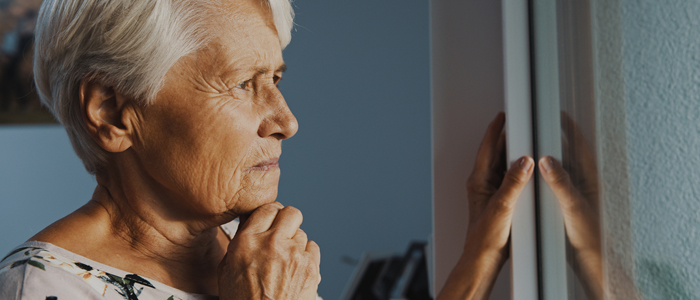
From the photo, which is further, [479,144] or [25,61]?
[25,61]

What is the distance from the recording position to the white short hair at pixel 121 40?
27.0 inches

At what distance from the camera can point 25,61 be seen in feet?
10.4

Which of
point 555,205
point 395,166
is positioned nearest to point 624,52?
point 555,205

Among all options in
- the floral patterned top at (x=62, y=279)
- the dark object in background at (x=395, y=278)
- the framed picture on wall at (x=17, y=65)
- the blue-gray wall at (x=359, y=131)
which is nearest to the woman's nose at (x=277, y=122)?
the floral patterned top at (x=62, y=279)

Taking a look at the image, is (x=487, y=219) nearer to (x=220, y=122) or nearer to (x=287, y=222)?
(x=287, y=222)

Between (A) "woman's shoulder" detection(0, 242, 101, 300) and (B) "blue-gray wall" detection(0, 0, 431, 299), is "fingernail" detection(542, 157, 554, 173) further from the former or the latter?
(B) "blue-gray wall" detection(0, 0, 431, 299)

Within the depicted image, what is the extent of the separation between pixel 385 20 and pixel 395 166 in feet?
3.54

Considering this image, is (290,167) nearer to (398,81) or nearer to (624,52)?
(398,81)

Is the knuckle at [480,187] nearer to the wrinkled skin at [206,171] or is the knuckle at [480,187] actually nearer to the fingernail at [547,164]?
the fingernail at [547,164]

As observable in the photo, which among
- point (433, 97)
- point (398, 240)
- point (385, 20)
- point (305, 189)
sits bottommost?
point (398, 240)

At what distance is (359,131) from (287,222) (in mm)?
2711

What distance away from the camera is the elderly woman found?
2.25ft

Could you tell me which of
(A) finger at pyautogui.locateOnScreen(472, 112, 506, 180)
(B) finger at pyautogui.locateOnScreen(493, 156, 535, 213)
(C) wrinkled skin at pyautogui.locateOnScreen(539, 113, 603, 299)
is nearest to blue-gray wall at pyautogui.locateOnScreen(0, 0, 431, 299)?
(A) finger at pyautogui.locateOnScreen(472, 112, 506, 180)

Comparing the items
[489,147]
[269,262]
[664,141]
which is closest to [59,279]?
[269,262]
